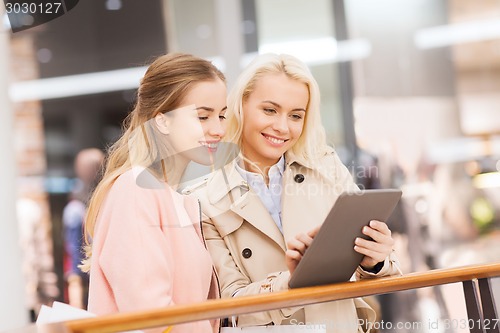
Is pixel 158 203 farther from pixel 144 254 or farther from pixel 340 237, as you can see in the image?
pixel 340 237

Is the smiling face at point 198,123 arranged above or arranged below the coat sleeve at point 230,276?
above

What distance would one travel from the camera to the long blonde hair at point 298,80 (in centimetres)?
237

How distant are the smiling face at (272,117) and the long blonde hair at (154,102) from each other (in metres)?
0.17

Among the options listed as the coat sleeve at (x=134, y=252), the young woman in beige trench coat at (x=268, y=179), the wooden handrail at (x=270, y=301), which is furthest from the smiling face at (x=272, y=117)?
the wooden handrail at (x=270, y=301)

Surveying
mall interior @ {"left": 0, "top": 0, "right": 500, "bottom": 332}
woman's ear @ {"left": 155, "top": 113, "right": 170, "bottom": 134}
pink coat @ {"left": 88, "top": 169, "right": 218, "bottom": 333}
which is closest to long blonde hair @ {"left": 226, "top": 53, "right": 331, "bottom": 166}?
woman's ear @ {"left": 155, "top": 113, "right": 170, "bottom": 134}

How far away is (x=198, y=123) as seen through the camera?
2.21 metres

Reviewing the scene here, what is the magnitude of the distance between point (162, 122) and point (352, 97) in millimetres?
3146

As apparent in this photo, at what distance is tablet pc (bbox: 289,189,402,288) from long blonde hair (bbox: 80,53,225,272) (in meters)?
0.59

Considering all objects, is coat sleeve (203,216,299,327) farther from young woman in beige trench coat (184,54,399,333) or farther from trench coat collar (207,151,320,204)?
trench coat collar (207,151,320,204)

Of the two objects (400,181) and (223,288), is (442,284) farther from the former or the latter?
(400,181)

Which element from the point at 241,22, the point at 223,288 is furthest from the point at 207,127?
the point at 241,22

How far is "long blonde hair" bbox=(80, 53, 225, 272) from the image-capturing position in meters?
2.11

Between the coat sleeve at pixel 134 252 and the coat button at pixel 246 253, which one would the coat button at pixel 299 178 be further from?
the coat sleeve at pixel 134 252

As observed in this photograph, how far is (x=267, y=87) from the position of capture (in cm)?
239
